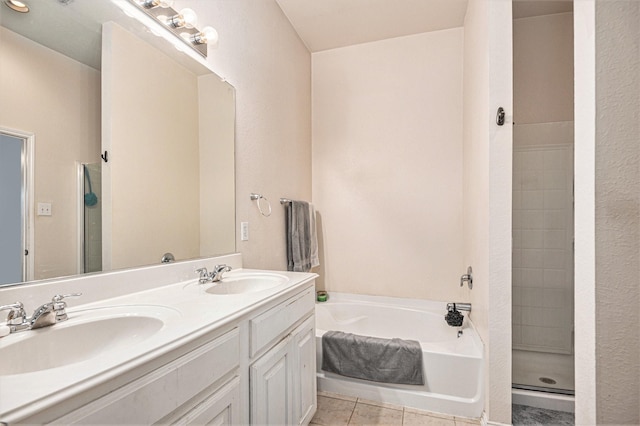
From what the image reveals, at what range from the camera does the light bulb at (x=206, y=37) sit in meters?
1.52

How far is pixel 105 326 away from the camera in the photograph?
2.90 feet

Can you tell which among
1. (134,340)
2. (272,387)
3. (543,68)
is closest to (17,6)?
(134,340)

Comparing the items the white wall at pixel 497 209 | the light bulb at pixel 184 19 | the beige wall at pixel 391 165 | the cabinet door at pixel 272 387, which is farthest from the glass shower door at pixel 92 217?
the beige wall at pixel 391 165

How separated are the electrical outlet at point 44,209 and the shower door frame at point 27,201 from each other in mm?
17

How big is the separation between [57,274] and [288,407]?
1027 millimetres

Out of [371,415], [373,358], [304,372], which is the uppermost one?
[304,372]

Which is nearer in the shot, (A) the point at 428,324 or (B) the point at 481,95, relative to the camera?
(B) the point at 481,95

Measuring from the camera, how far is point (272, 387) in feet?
3.95

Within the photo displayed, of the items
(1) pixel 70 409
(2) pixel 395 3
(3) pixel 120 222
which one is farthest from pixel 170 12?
(2) pixel 395 3

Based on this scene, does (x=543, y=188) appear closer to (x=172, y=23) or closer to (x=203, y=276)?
(x=203, y=276)

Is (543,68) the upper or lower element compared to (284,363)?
upper

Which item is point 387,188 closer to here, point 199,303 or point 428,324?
point 428,324

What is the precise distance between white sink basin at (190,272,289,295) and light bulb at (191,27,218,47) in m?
1.19

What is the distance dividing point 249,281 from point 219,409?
0.73 m
